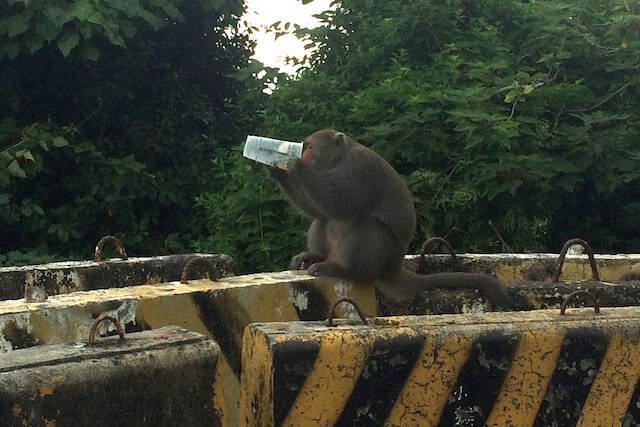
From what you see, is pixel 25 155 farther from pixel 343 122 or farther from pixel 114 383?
pixel 114 383

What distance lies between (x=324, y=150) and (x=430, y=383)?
2.25 meters

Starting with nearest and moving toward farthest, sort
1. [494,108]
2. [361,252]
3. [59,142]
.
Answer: [361,252]
[494,108]
[59,142]

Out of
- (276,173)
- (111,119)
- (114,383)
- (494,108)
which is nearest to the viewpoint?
(114,383)

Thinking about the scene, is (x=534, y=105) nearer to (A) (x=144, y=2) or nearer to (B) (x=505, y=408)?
(A) (x=144, y=2)

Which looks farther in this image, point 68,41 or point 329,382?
point 68,41

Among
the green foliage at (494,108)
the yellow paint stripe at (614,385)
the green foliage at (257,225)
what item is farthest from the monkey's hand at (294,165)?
the yellow paint stripe at (614,385)

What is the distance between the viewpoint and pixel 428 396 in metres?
2.10

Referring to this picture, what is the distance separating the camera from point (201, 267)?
3707 millimetres

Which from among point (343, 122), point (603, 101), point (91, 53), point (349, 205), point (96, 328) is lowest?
point (96, 328)

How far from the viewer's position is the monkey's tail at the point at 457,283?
3340 mm

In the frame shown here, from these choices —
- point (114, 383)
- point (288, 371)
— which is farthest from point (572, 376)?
point (114, 383)

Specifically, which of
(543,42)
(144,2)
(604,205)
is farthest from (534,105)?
(144,2)

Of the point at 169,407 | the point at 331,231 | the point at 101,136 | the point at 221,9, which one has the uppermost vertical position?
the point at 221,9

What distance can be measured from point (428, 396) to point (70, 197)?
221 inches
